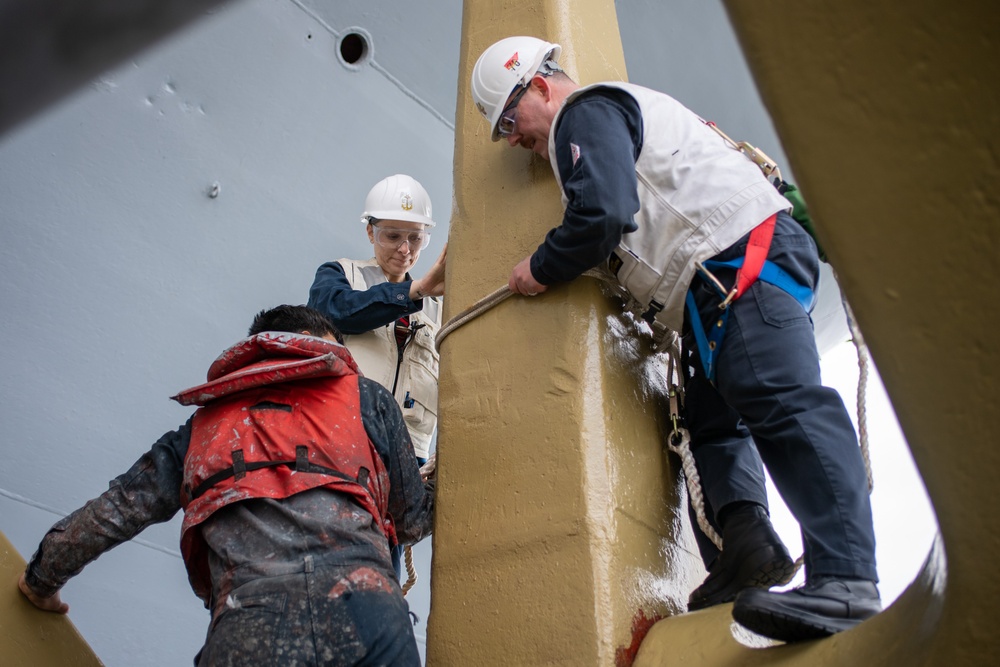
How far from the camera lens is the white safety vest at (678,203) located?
265 cm

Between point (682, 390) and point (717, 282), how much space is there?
0.50 metres

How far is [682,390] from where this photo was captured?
Answer: 118 inches

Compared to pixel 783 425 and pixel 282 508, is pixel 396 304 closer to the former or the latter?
pixel 282 508

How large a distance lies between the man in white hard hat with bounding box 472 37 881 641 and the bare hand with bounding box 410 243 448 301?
24.3 inches

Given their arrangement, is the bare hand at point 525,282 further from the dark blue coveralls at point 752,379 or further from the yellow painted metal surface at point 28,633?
the yellow painted metal surface at point 28,633

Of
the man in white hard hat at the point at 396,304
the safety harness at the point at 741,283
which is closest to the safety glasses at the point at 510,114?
the man in white hard hat at the point at 396,304

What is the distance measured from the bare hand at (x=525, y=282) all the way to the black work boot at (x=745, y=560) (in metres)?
0.82

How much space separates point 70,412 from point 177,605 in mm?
940

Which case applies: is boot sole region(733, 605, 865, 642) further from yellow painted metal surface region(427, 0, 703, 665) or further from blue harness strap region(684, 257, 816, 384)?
blue harness strap region(684, 257, 816, 384)

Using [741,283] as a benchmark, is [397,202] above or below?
below

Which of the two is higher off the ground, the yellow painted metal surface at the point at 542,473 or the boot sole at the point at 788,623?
the boot sole at the point at 788,623

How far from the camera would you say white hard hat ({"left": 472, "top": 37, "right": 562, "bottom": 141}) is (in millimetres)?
3027

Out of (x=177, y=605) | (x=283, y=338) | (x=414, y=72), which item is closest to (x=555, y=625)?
(x=283, y=338)

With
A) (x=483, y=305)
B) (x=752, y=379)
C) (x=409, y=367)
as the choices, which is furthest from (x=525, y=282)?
(x=409, y=367)
